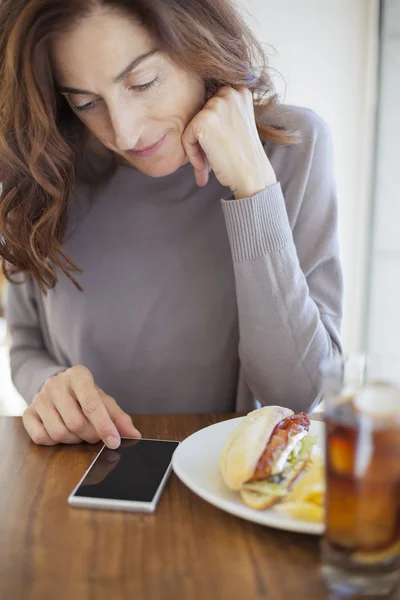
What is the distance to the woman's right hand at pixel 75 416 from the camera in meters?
0.92

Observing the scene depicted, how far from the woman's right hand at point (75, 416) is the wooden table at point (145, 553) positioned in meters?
0.11

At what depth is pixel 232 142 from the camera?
3.71 feet

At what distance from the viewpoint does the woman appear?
102 cm

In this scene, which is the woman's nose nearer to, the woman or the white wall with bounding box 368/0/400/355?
the woman

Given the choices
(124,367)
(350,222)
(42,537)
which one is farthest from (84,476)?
(350,222)

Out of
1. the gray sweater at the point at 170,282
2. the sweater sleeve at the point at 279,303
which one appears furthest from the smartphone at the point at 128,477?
the gray sweater at the point at 170,282

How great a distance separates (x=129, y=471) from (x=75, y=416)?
6.0 inches

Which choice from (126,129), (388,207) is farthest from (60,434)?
(388,207)

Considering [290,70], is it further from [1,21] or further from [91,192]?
[1,21]

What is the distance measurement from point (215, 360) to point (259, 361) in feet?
0.74

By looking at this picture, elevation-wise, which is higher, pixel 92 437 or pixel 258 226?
pixel 258 226

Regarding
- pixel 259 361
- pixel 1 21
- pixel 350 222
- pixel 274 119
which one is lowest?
pixel 350 222

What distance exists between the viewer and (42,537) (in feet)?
2.21

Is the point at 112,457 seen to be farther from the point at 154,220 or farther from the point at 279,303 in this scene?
the point at 154,220
